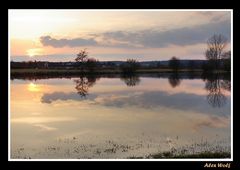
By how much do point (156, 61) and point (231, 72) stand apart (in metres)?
2.00

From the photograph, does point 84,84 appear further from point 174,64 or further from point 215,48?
point 215,48

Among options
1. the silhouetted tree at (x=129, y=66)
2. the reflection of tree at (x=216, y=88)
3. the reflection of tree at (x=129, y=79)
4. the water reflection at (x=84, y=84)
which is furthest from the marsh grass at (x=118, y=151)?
the silhouetted tree at (x=129, y=66)

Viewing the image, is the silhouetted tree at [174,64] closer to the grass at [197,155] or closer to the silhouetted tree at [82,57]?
the silhouetted tree at [82,57]

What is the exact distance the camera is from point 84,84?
12.0 m

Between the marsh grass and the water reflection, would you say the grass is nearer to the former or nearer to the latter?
the marsh grass

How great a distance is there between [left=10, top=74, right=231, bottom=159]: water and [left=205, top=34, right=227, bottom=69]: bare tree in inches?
17.2

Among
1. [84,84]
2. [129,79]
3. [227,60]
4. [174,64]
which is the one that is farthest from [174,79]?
[84,84]

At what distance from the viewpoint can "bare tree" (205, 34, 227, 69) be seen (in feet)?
37.1

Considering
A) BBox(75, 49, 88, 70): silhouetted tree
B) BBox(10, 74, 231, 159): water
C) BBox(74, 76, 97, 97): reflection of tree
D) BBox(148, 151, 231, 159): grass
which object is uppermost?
BBox(75, 49, 88, 70): silhouetted tree

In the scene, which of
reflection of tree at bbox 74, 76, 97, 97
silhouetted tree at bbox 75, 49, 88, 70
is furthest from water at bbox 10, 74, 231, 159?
silhouetted tree at bbox 75, 49, 88, 70
